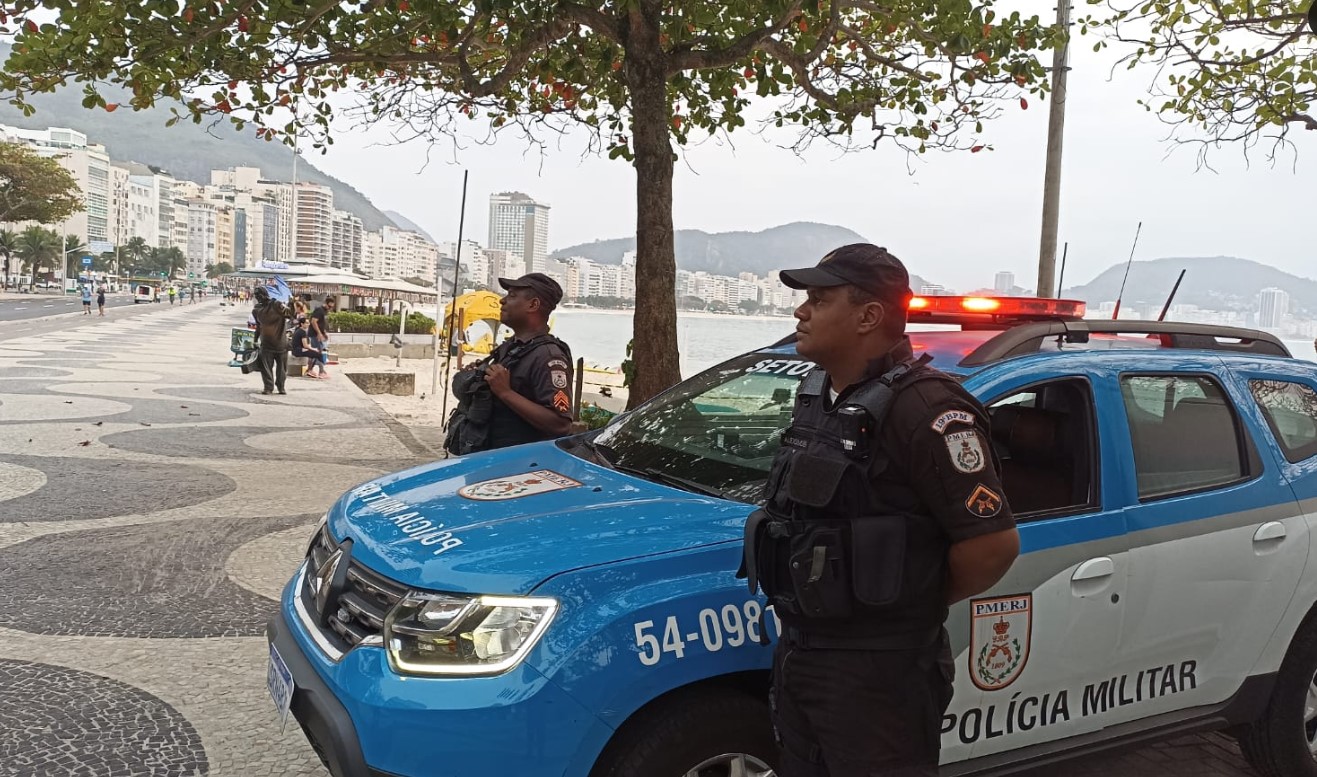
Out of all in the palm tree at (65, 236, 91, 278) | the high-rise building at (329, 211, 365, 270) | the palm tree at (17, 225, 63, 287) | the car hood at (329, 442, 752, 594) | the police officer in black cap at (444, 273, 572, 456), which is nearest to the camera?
the car hood at (329, 442, 752, 594)

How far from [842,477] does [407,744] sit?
3.71 feet

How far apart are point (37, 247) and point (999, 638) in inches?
4567

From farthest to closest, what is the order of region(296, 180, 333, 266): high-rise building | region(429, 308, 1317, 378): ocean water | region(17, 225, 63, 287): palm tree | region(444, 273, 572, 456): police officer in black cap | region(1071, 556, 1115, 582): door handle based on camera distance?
1. region(296, 180, 333, 266): high-rise building
2. region(17, 225, 63, 287): palm tree
3. region(429, 308, 1317, 378): ocean water
4. region(444, 273, 572, 456): police officer in black cap
5. region(1071, 556, 1115, 582): door handle

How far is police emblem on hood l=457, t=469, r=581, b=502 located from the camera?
2.88 metres

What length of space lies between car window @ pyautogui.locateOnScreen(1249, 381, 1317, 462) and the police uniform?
278cm

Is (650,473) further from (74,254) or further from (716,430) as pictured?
(74,254)

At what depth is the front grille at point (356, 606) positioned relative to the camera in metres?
2.38

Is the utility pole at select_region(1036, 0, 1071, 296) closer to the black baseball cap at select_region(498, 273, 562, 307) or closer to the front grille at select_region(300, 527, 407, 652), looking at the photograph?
the black baseball cap at select_region(498, 273, 562, 307)

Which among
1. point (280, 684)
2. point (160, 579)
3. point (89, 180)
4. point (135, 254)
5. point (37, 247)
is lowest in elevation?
point (160, 579)

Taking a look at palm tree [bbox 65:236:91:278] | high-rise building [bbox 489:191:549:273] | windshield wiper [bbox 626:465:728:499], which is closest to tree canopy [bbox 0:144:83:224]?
high-rise building [bbox 489:191:549:273]

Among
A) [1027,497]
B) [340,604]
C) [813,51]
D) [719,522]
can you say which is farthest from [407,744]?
[813,51]

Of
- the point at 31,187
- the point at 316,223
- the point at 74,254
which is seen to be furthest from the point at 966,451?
the point at 316,223

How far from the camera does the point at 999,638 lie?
8.50ft

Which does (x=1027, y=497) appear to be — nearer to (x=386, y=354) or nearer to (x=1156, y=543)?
(x=1156, y=543)
